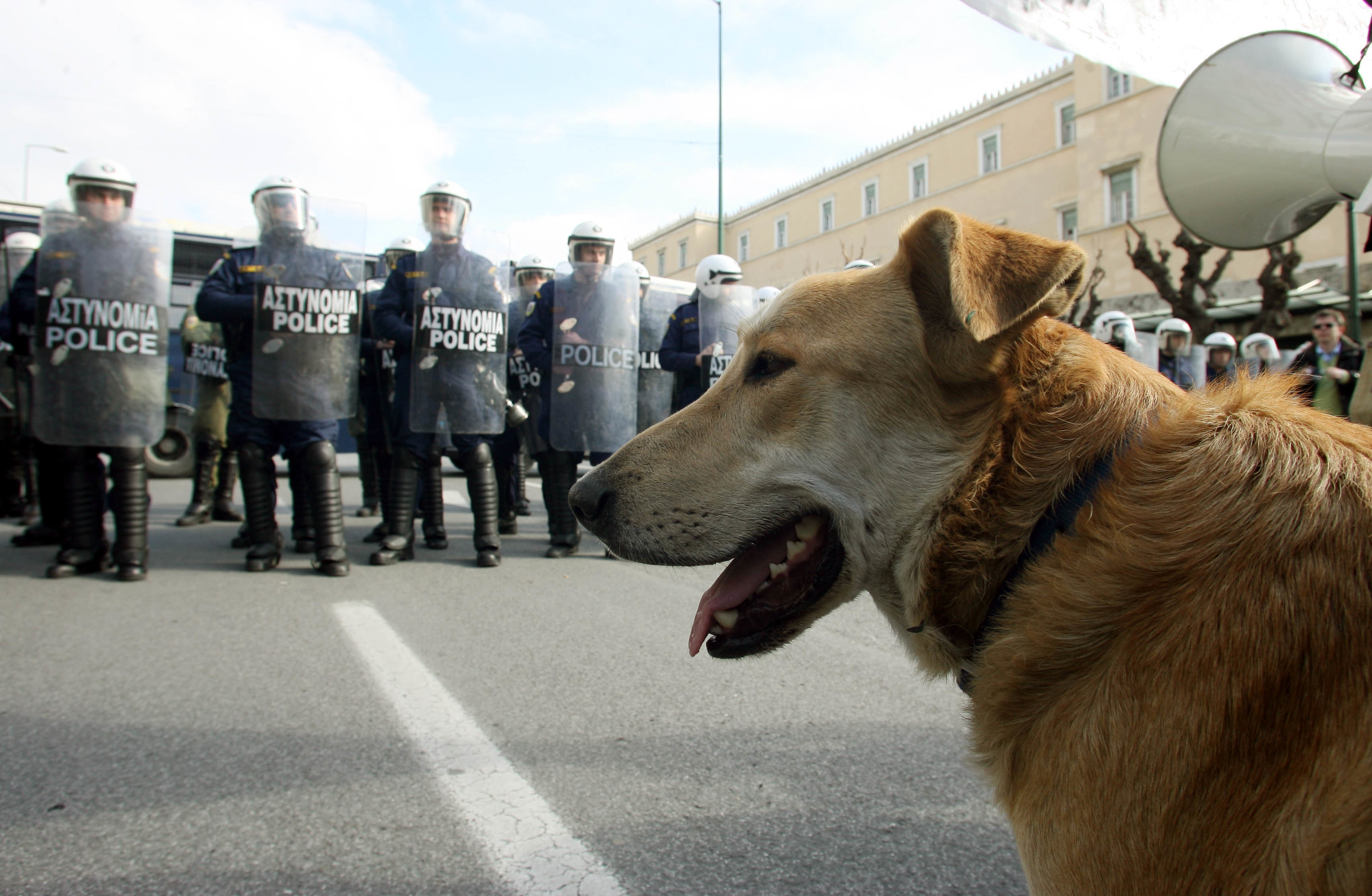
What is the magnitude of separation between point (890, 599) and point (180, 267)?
60.1ft

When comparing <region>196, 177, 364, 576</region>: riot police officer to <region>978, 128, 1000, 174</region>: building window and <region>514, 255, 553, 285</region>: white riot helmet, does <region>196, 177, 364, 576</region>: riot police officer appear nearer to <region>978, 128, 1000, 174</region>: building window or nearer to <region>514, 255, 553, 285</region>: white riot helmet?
<region>514, 255, 553, 285</region>: white riot helmet

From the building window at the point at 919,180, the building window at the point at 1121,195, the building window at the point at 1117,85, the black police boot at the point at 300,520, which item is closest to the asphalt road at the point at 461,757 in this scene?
the black police boot at the point at 300,520

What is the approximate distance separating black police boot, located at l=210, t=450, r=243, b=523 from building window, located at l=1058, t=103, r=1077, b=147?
31.7 metres

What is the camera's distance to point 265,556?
239 inches

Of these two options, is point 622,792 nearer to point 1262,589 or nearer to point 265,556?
point 1262,589

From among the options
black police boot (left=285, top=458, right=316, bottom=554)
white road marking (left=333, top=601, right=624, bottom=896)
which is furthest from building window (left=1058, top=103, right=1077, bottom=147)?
white road marking (left=333, top=601, right=624, bottom=896)

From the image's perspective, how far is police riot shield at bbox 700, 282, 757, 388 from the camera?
294 inches

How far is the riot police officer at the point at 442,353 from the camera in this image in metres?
6.45

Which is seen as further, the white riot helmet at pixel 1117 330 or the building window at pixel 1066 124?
the building window at pixel 1066 124

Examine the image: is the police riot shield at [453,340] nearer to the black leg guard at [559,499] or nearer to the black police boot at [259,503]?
the black leg guard at [559,499]

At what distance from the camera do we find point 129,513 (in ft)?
18.6

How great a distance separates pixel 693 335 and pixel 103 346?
4535 millimetres

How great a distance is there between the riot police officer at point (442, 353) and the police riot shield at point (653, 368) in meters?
1.70

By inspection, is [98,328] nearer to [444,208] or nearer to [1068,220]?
[444,208]
